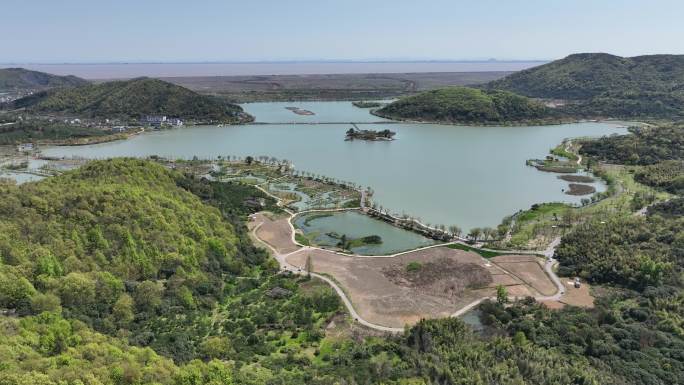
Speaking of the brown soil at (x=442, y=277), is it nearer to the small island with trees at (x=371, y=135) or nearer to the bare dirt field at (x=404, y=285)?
the bare dirt field at (x=404, y=285)

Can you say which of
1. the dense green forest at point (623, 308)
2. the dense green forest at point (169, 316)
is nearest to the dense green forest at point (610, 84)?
the dense green forest at point (623, 308)

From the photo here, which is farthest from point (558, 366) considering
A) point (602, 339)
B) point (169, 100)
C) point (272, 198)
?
point (169, 100)

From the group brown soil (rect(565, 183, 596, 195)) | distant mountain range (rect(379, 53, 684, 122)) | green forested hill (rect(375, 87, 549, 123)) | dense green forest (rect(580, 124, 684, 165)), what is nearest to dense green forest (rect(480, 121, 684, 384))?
brown soil (rect(565, 183, 596, 195))

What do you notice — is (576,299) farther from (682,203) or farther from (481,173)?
(481,173)

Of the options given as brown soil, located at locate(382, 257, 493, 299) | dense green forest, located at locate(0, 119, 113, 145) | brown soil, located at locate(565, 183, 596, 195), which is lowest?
brown soil, located at locate(382, 257, 493, 299)

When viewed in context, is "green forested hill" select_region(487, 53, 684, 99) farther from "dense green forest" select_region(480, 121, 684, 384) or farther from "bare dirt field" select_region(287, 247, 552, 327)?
"bare dirt field" select_region(287, 247, 552, 327)

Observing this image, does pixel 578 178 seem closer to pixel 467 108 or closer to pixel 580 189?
pixel 580 189
